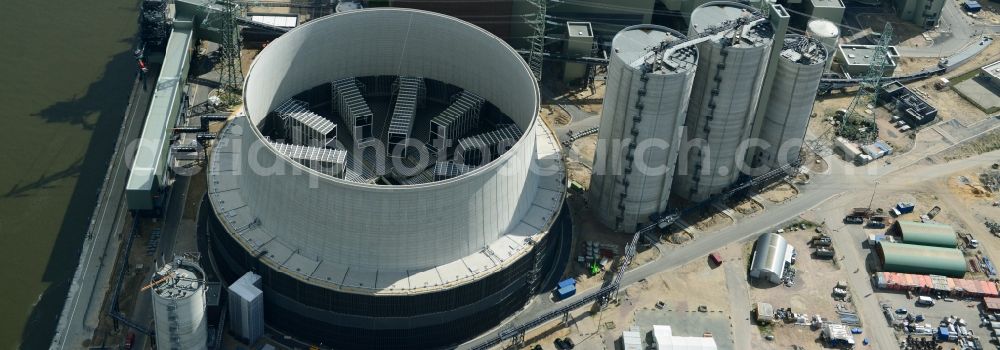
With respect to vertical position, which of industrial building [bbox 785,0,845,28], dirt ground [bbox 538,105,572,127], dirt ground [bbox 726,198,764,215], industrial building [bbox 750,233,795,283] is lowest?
industrial building [bbox 750,233,795,283]

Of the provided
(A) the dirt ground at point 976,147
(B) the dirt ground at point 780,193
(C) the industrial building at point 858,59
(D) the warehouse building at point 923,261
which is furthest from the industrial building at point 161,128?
(A) the dirt ground at point 976,147

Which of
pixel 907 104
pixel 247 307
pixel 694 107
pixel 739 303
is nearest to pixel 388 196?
pixel 247 307

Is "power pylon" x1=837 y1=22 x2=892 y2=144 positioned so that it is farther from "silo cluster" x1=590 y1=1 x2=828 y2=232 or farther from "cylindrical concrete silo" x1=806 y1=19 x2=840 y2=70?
"silo cluster" x1=590 y1=1 x2=828 y2=232

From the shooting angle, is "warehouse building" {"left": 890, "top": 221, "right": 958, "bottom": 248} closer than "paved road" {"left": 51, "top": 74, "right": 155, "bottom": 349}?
No

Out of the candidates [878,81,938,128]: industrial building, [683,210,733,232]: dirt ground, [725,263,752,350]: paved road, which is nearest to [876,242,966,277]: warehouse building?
[725,263,752,350]: paved road

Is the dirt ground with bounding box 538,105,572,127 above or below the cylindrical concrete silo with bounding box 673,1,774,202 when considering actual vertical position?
below

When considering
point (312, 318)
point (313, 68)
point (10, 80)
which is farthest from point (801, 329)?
point (10, 80)

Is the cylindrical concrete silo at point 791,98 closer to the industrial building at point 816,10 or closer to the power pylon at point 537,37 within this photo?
the industrial building at point 816,10

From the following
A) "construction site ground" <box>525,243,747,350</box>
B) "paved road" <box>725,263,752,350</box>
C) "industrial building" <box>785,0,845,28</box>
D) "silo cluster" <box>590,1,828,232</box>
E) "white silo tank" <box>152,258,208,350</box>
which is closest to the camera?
"white silo tank" <box>152,258,208,350</box>
